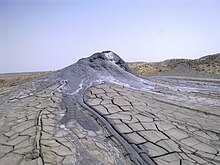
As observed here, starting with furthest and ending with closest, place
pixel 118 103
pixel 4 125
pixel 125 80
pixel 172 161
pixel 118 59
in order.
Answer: pixel 118 59 < pixel 125 80 < pixel 118 103 < pixel 4 125 < pixel 172 161

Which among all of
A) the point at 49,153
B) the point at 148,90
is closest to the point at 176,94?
the point at 148,90

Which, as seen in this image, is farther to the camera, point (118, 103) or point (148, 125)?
point (118, 103)

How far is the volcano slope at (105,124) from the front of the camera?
3027 millimetres

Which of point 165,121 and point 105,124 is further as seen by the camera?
point 165,121

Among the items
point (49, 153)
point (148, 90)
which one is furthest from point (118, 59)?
point (49, 153)

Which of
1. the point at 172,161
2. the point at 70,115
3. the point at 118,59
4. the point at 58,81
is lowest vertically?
the point at 172,161

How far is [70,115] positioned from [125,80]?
2.95 meters

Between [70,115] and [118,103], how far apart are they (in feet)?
3.59

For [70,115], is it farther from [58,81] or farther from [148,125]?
[58,81]

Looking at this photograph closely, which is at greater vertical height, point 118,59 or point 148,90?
point 118,59

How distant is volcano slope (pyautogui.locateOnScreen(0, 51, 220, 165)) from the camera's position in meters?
3.03

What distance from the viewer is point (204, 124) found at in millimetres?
4105

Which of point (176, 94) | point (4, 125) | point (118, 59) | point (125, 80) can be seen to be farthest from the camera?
point (118, 59)

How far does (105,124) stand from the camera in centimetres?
392
